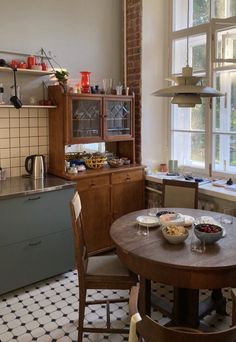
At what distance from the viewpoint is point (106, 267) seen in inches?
95.7

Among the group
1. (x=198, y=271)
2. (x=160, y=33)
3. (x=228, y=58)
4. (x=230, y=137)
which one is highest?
(x=160, y=33)

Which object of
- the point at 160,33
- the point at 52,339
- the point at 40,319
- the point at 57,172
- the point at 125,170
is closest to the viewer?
the point at 52,339

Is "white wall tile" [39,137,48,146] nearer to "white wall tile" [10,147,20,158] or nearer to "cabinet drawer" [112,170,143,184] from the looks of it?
"white wall tile" [10,147,20,158]

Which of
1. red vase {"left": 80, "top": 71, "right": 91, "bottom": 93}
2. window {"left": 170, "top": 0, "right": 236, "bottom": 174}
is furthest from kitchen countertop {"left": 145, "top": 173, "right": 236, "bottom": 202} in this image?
red vase {"left": 80, "top": 71, "right": 91, "bottom": 93}

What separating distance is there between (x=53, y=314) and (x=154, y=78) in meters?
2.82

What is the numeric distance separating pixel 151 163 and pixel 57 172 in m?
1.27

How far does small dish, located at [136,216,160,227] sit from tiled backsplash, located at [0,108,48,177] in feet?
4.98

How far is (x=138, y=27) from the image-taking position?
3965mm

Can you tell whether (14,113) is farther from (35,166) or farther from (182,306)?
(182,306)

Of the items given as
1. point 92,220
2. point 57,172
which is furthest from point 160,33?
point 92,220

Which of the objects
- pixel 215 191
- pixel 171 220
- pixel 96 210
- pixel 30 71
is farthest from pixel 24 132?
pixel 215 191

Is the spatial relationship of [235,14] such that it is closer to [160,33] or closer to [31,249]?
[160,33]

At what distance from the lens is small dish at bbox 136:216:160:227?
246cm

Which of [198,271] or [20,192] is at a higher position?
[20,192]
